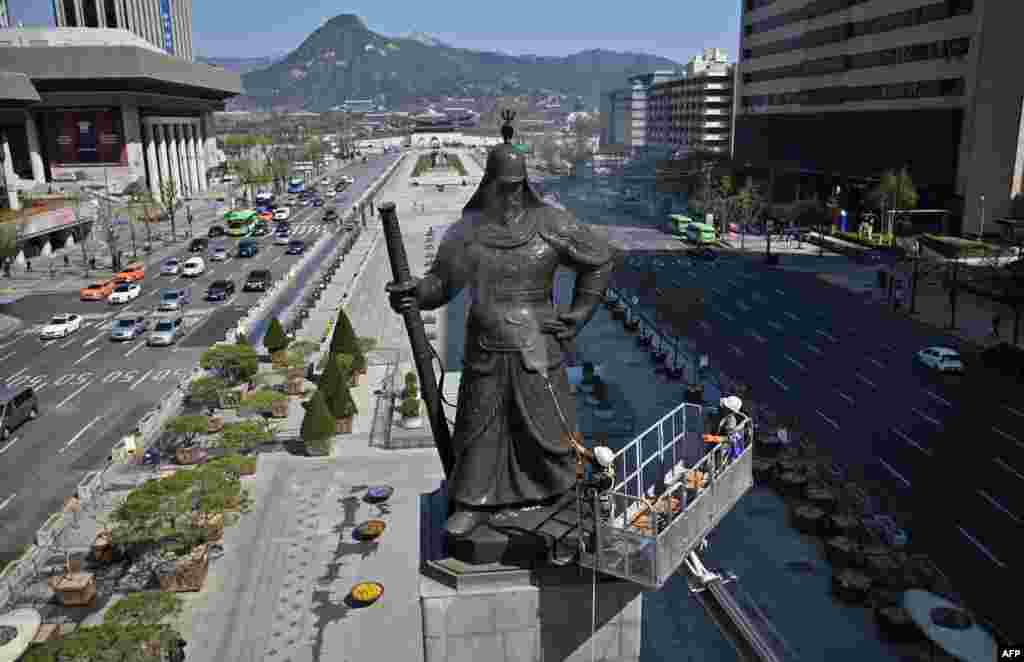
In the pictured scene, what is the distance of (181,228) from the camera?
9381 cm

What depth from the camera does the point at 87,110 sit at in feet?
323

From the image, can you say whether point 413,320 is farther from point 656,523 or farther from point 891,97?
point 891,97

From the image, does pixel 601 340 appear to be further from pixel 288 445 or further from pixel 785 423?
pixel 288 445

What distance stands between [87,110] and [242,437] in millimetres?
86969

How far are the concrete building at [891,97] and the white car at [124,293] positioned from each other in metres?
62.5

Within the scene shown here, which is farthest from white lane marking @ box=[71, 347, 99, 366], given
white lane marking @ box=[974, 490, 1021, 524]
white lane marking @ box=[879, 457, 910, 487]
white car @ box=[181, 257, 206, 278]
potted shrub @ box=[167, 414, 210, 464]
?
white lane marking @ box=[974, 490, 1021, 524]

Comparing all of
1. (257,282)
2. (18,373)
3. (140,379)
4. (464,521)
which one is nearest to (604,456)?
(464,521)

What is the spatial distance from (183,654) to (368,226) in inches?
3023

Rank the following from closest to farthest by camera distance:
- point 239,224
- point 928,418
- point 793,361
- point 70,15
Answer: point 928,418
point 793,361
point 239,224
point 70,15

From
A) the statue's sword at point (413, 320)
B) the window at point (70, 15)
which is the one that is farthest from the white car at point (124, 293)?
the window at point (70, 15)

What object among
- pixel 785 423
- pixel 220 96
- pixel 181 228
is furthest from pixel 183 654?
pixel 220 96

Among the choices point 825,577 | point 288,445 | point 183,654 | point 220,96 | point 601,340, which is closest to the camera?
point 183,654

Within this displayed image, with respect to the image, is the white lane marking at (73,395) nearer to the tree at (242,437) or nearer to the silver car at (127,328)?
the silver car at (127,328)

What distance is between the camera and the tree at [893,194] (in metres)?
70.1
